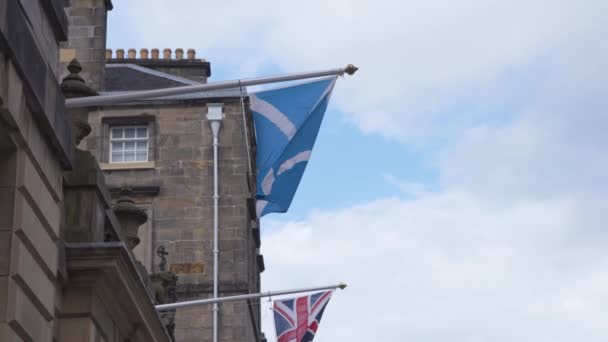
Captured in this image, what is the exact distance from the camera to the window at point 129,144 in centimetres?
3688

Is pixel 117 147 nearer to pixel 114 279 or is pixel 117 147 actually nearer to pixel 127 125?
pixel 127 125

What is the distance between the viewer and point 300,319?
29156mm

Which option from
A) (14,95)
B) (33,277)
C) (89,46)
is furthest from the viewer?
(89,46)

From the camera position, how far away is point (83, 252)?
52.6 feet

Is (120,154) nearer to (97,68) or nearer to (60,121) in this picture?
(97,68)

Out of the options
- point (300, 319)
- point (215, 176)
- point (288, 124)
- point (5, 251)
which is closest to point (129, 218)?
point (288, 124)

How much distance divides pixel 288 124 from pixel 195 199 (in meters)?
16.9

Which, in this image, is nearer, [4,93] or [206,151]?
[4,93]

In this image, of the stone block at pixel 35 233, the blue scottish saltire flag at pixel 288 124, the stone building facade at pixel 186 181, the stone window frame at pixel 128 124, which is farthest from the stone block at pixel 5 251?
the stone window frame at pixel 128 124

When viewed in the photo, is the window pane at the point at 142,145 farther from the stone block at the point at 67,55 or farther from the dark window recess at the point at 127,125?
the stone block at the point at 67,55

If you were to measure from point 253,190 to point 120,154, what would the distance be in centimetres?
376

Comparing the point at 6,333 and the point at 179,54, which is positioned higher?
the point at 179,54

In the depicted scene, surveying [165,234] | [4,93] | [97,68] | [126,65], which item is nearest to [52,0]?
[4,93]

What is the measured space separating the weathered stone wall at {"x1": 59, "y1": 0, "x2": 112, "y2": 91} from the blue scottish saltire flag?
6194 millimetres
